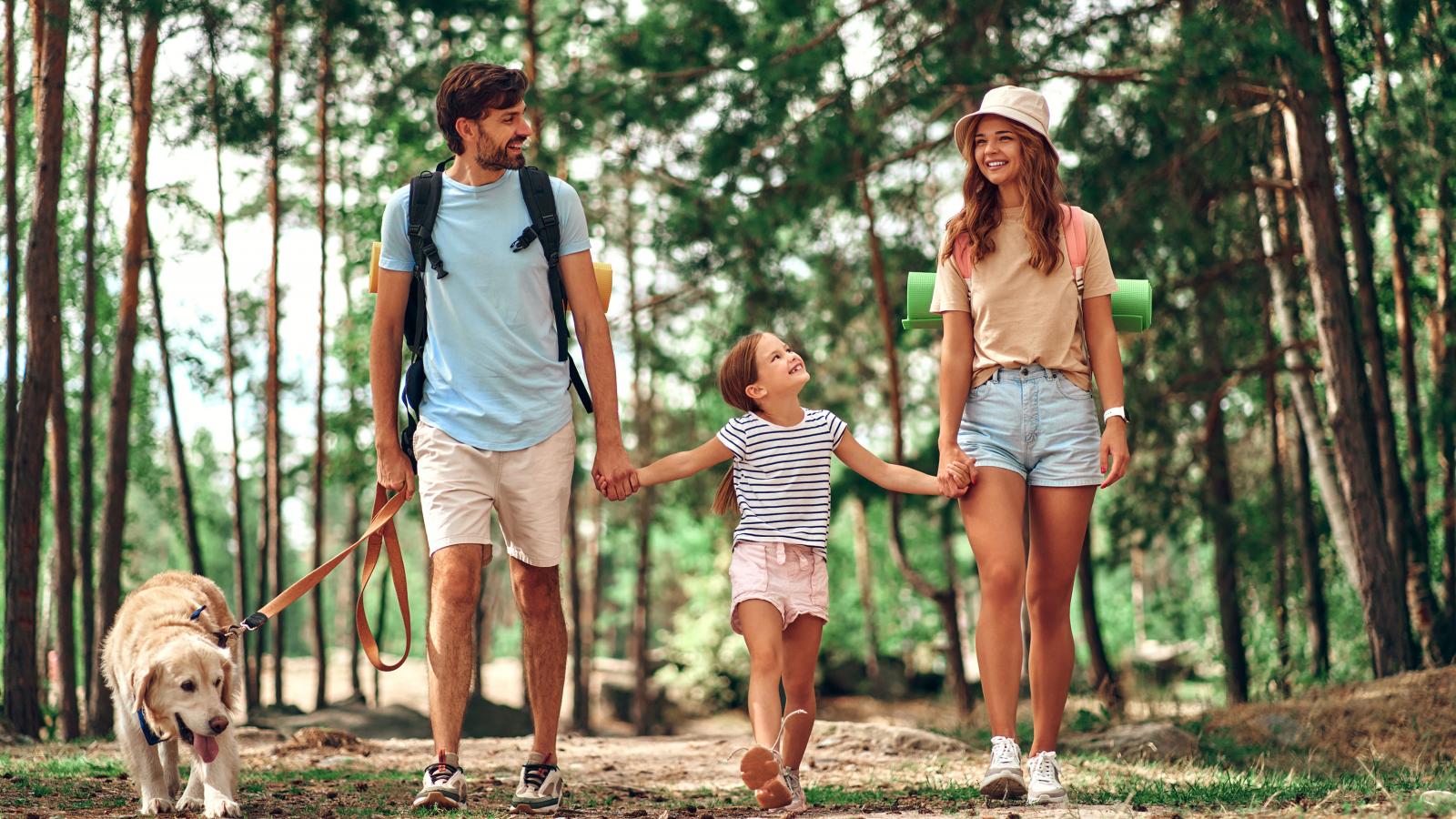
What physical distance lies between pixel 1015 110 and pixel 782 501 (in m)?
1.77

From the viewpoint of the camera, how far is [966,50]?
582 inches

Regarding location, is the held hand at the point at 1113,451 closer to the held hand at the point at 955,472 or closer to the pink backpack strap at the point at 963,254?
the held hand at the point at 955,472

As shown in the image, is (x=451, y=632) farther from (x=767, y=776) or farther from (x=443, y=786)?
(x=767, y=776)

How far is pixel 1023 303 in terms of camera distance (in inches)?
212

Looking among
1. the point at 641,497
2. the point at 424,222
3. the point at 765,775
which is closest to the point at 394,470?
the point at 424,222

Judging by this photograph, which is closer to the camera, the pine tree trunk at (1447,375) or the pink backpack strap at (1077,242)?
the pink backpack strap at (1077,242)

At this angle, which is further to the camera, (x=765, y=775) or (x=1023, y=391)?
(x=1023, y=391)

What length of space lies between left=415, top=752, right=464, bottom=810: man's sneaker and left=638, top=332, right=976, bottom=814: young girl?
1.11 m

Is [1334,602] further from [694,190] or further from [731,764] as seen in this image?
[731,764]

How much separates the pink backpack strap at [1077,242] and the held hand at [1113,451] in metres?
0.54

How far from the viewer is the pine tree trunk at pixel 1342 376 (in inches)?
455

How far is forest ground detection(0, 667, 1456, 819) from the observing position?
204 inches

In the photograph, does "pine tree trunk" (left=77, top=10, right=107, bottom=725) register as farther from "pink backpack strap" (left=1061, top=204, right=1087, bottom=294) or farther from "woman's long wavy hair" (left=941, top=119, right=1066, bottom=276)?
"pink backpack strap" (left=1061, top=204, right=1087, bottom=294)

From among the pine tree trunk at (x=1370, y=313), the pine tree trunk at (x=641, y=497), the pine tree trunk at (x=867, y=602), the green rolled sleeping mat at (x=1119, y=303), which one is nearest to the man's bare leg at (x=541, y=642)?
the green rolled sleeping mat at (x=1119, y=303)
